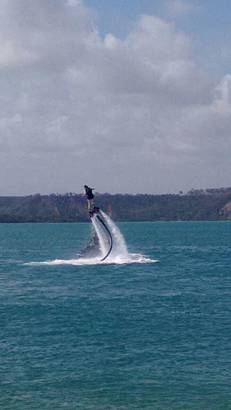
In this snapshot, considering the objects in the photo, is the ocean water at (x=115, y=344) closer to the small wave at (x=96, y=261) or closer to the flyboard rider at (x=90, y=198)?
the flyboard rider at (x=90, y=198)

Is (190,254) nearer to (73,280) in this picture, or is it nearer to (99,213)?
(99,213)

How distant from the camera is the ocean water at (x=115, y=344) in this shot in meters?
44.2

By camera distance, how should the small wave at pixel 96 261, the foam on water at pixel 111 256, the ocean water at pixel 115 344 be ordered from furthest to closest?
the small wave at pixel 96 261
the foam on water at pixel 111 256
the ocean water at pixel 115 344

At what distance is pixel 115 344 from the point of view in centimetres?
5809

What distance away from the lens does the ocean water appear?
4419 centimetres

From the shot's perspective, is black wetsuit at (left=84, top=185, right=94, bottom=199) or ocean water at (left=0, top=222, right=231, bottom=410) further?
black wetsuit at (left=84, top=185, right=94, bottom=199)

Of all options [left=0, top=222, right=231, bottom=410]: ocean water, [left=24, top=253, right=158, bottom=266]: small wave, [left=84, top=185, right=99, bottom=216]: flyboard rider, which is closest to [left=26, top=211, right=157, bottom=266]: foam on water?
[left=24, top=253, right=158, bottom=266]: small wave

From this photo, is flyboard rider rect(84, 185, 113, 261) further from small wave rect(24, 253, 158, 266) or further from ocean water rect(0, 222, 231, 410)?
ocean water rect(0, 222, 231, 410)

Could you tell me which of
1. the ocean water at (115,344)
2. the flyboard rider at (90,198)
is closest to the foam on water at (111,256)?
the flyboard rider at (90,198)

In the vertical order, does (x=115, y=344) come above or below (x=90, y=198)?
below

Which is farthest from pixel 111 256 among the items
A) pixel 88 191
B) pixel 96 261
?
pixel 88 191

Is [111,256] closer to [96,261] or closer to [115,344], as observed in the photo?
[96,261]

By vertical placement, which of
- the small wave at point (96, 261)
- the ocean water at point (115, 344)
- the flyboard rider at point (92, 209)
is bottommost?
the ocean water at point (115, 344)

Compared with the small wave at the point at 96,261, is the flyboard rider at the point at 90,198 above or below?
above
